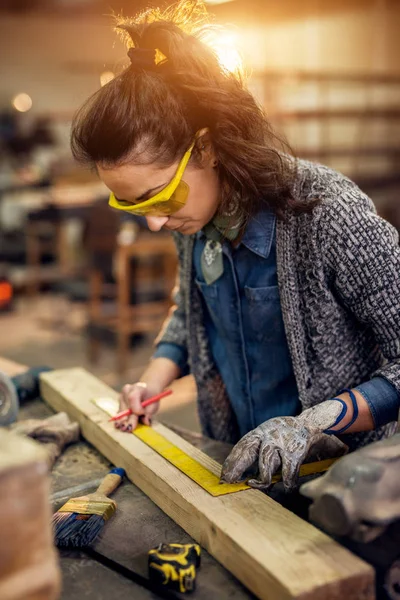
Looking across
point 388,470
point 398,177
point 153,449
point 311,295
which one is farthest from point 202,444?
point 398,177

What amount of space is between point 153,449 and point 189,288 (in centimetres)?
60

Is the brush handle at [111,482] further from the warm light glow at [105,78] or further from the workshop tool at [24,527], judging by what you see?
the warm light glow at [105,78]

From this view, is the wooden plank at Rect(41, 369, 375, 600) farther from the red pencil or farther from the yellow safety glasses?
the yellow safety glasses

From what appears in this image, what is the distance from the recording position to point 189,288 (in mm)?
2236

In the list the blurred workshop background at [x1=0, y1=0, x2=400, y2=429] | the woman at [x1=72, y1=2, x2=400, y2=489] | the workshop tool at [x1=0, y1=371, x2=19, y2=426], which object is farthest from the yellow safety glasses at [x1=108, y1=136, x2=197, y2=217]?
the blurred workshop background at [x1=0, y1=0, x2=400, y2=429]

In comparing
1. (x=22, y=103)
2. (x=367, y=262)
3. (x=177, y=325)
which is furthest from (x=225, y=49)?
(x=22, y=103)

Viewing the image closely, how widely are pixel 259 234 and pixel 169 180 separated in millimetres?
340

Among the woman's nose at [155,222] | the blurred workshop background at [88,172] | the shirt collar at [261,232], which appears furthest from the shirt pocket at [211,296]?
the blurred workshop background at [88,172]

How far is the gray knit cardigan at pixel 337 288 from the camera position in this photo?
5.57 feet

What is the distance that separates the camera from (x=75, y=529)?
150cm

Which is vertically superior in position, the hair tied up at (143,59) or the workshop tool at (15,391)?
the hair tied up at (143,59)

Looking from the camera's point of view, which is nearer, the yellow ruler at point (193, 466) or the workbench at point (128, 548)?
the workbench at point (128, 548)

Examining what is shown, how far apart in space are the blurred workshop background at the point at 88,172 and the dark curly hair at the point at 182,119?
2.40 meters

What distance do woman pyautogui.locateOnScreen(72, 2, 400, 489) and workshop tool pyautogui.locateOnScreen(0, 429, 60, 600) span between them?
638mm
